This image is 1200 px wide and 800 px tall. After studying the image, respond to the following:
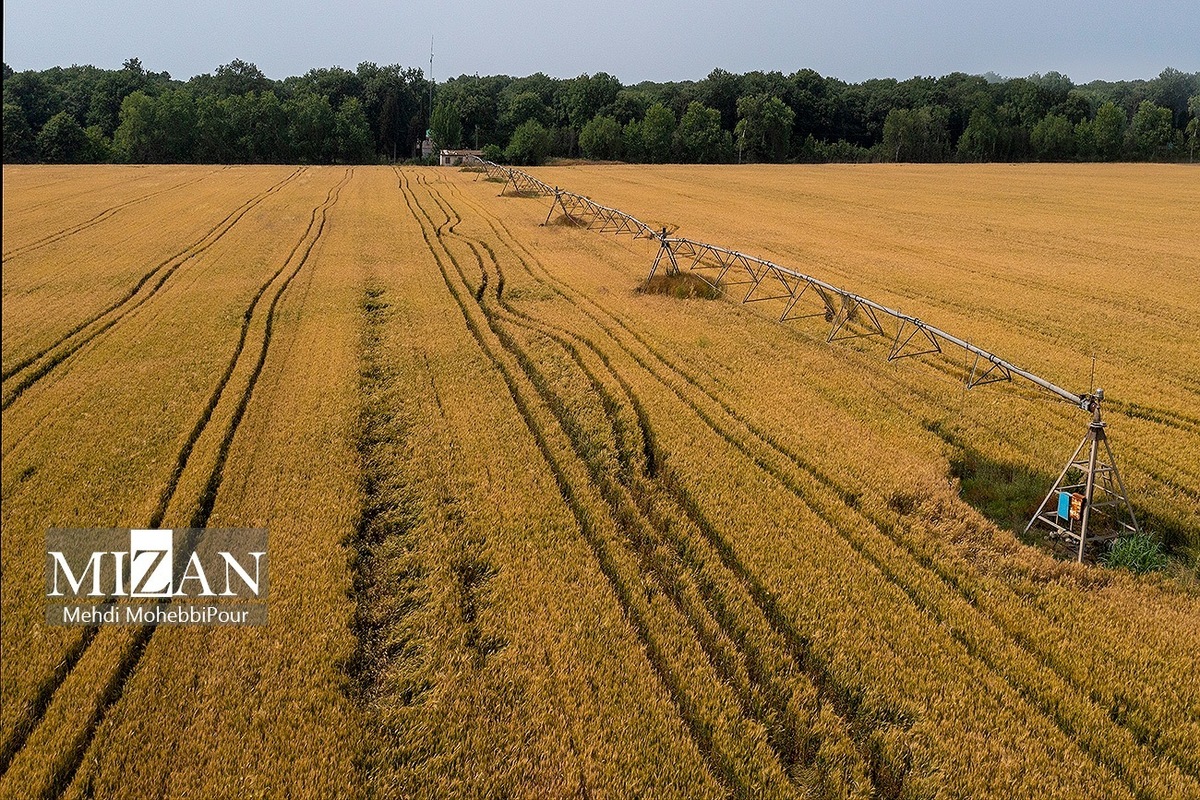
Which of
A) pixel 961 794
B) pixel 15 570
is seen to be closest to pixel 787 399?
pixel 961 794

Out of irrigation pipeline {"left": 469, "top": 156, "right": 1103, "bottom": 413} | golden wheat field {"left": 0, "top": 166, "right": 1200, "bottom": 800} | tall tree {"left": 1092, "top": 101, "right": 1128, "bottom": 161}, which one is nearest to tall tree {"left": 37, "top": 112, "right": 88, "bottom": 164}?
irrigation pipeline {"left": 469, "top": 156, "right": 1103, "bottom": 413}

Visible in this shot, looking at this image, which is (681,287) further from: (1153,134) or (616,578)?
(1153,134)

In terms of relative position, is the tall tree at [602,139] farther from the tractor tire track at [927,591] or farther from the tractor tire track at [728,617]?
the tractor tire track at [728,617]

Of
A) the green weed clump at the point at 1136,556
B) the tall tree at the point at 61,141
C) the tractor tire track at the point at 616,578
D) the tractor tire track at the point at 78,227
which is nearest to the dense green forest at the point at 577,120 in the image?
the tall tree at the point at 61,141

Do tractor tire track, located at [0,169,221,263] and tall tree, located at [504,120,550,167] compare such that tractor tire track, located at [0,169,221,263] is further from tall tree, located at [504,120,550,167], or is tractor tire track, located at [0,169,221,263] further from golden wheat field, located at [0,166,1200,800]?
tall tree, located at [504,120,550,167]

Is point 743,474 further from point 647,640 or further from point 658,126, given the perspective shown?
point 658,126

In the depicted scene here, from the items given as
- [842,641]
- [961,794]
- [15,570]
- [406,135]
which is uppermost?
[406,135]
